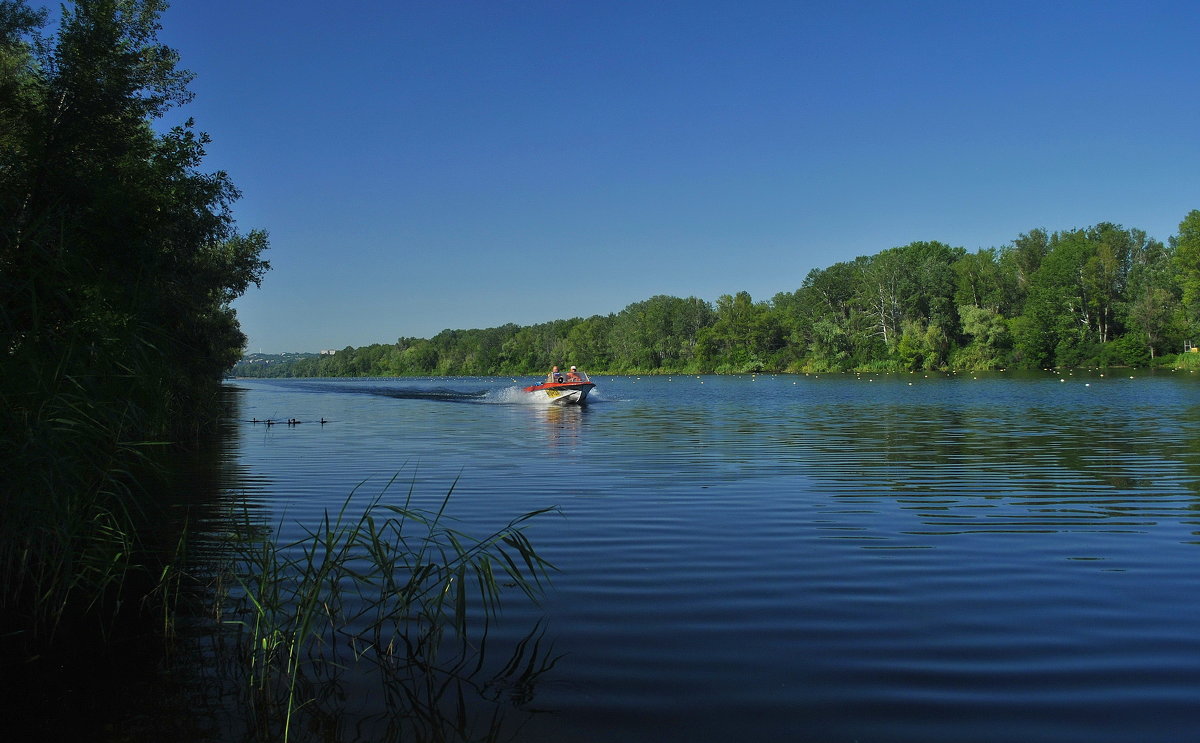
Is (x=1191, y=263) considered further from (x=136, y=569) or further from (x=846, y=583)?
(x=136, y=569)

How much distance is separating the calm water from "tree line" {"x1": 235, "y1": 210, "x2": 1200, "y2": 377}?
79.6m

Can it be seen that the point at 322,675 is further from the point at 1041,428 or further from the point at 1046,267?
the point at 1046,267

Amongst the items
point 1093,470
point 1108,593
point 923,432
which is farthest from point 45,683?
point 923,432

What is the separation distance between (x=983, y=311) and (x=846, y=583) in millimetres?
100339

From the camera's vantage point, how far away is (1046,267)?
100875mm

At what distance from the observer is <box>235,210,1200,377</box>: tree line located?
86.0 metres

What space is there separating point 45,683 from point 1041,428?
88.2ft

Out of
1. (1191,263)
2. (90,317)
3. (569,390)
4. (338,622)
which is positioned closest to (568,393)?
(569,390)

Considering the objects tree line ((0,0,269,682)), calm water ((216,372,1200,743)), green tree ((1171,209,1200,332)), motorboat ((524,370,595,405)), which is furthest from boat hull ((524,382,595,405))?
green tree ((1171,209,1200,332))

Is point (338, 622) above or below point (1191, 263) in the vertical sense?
below

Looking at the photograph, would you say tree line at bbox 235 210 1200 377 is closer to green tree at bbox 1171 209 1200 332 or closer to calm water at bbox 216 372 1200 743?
green tree at bbox 1171 209 1200 332

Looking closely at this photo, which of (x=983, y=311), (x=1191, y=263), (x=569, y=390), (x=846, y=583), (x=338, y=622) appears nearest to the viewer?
(x=338, y=622)

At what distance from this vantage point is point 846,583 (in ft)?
25.0

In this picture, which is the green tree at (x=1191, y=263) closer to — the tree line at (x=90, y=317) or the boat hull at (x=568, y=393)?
the boat hull at (x=568, y=393)
